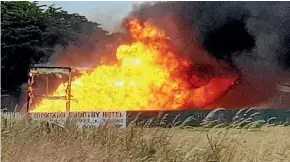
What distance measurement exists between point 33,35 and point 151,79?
4395 millimetres

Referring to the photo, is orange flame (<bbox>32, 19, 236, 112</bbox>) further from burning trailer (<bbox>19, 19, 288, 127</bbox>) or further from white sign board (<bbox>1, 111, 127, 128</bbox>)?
white sign board (<bbox>1, 111, 127, 128</bbox>)

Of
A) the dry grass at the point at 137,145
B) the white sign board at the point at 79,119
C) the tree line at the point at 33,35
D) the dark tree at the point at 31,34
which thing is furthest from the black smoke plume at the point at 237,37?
the dry grass at the point at 137,145

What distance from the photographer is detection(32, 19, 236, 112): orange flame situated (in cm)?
1791

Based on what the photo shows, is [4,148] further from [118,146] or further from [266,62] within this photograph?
[266,62]

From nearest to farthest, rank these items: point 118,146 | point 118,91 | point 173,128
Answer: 1. point 118,146
2. point 173,128
3. point 118,91

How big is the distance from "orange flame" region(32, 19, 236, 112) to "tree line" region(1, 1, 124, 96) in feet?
3.37

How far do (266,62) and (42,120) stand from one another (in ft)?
37.1

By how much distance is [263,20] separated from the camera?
18188 millimetres

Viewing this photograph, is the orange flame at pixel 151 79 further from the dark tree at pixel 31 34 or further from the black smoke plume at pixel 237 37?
the dark tree at pixel 31 34

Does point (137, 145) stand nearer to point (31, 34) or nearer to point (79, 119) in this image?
point (79, 119)

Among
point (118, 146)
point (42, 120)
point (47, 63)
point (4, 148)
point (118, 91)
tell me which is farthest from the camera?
point (47, 63)

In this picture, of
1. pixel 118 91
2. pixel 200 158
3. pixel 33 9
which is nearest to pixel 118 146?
pixel 200 158

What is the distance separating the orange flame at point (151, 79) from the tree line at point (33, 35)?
3.37 ft

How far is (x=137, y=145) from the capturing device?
277 inches
